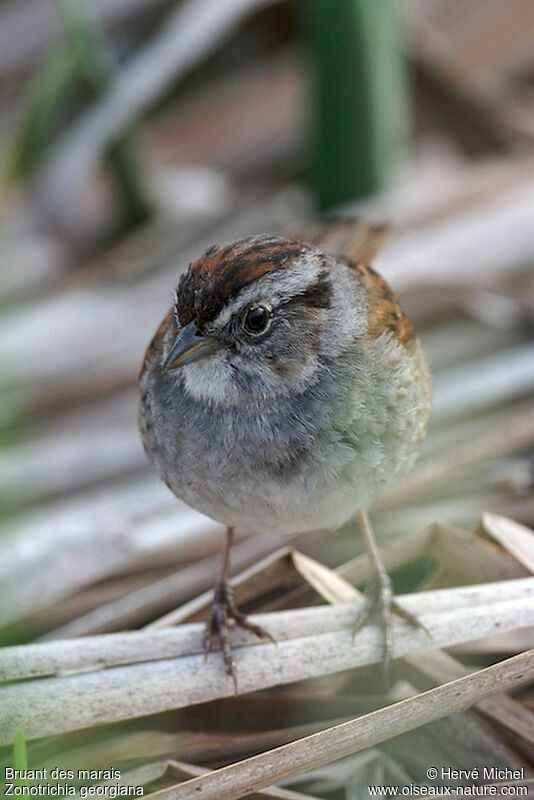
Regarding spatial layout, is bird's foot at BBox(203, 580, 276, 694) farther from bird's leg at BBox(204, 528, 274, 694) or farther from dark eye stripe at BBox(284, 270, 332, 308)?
dark eye stripe at BBox(284, 270, 332, 308)

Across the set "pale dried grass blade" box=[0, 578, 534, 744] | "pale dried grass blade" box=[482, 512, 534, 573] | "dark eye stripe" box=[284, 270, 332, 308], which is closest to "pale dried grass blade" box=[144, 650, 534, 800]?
"pale dried grass blade" box=[0, 578, 534, 744]

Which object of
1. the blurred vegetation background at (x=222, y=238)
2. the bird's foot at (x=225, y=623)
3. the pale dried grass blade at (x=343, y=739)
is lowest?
the pale dried grass blade at (x=343, y=739)

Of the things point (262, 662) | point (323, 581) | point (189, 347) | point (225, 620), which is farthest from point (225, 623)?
point (189, 347)

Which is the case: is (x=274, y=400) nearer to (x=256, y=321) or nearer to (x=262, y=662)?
(x=256, y=321)

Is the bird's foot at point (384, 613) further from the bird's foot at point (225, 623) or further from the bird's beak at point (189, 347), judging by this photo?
the bird's beak at point (189, 347)

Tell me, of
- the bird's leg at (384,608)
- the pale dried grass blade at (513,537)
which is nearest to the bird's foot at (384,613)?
the bird's leg at (384,608)

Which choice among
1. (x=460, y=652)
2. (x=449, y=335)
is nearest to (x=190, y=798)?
(x=460, y=652)

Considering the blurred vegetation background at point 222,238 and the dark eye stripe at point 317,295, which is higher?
the blurred vegetation background at point 222,238
